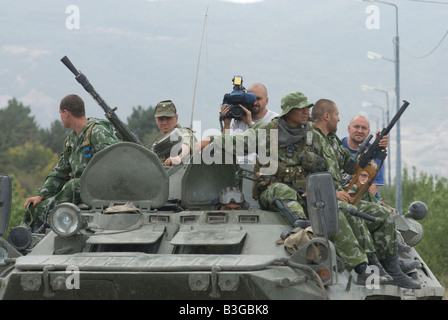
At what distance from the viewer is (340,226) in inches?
338

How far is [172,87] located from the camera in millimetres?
197500

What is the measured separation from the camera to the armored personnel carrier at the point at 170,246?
Result: 290 inches

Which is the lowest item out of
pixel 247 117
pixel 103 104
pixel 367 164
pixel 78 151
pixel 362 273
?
pixel 362 273

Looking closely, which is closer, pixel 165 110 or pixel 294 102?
pixel 294 102

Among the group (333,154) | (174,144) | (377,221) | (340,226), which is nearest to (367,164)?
(333,154)

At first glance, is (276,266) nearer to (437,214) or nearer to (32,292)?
(32,292)

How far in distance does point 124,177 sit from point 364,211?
233 cm

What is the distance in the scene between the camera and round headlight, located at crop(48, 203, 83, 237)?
832cm

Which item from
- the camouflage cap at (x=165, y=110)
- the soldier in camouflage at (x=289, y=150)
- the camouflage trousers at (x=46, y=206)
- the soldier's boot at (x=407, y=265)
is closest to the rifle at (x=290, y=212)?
the soldier in camouflage at (x=289, y=150)

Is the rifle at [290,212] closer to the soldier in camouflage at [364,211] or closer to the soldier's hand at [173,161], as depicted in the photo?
the soldier in camouflage at [364,211]

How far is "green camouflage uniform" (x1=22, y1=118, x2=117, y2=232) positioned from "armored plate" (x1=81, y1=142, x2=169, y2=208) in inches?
31.6

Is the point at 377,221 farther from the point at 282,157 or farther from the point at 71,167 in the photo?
the point at 71,167

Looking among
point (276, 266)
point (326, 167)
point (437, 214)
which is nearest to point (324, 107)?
point (326, 167)
